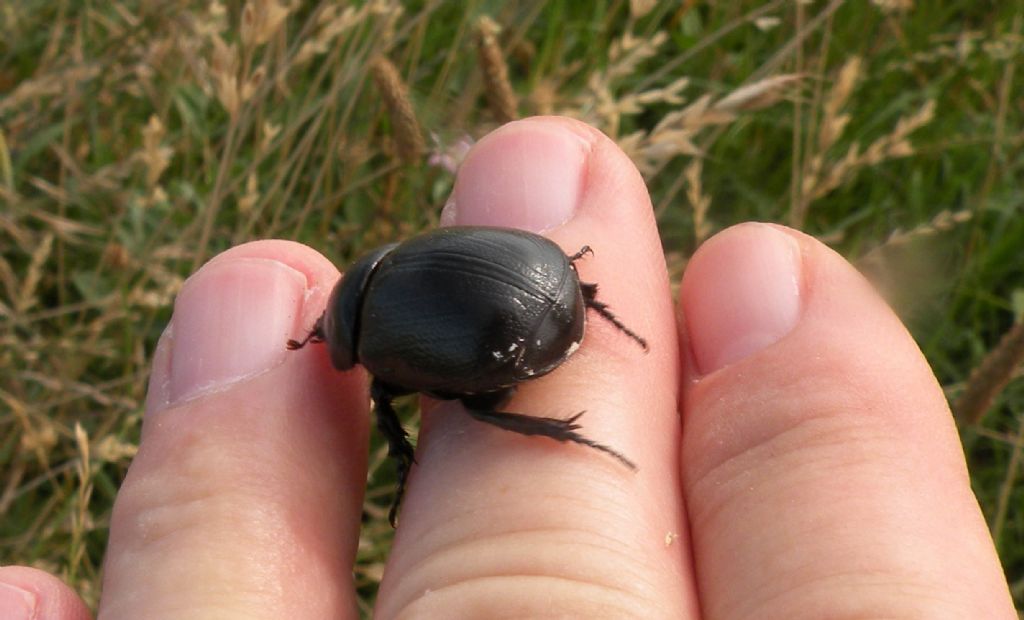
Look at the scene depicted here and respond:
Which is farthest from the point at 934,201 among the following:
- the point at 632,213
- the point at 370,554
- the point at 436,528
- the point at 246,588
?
the point at 246,588

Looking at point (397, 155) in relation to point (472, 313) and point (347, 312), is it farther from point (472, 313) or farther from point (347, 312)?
point (472, 313)

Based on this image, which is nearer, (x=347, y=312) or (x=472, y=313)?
(x=472, y=313)

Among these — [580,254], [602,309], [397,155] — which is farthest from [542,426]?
[397,155]

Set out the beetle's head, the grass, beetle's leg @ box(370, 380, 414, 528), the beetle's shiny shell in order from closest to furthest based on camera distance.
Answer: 1. the beetle's shiny shell
2. the beetle's head
3. beetle's leg @ box(370, 380, 414, 528)
4. the grass

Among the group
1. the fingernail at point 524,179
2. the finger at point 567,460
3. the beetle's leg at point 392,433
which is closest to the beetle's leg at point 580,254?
the finger at point 567,460

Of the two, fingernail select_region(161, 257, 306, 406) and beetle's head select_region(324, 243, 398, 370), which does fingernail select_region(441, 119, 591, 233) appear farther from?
fingernail select_region(161, 257, 306, 406)

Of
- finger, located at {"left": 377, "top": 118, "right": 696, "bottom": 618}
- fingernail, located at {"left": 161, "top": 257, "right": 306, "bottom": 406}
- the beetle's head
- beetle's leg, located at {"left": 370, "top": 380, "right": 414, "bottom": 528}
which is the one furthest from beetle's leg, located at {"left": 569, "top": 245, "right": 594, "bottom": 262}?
fingernail, located at {"left": 161, "top": 257, "right": 306, "bottom": 406}
